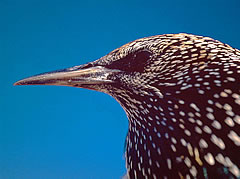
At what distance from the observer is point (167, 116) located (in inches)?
19.6

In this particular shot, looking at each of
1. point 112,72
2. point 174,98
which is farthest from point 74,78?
point 174,98

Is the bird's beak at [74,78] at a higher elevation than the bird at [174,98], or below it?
higher

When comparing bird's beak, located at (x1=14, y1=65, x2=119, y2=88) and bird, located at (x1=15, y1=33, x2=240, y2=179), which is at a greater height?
bird's beak, located at (x1=14, y1=65, x2=119, y2=88)

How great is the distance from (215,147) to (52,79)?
1.65ft

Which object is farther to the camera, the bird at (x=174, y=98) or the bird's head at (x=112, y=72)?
the bird's head at (x=112, y=72)

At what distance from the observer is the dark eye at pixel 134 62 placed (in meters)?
0.60

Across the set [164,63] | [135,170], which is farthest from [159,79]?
[135,170]

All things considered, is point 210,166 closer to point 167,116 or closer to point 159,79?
point 167,116

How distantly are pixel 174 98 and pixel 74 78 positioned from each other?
0.33 meters

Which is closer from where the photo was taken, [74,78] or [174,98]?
[174,98]

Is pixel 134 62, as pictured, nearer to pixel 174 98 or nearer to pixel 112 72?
pixel 112 72

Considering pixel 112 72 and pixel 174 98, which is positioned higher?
pixel 112 72

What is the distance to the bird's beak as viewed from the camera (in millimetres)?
650

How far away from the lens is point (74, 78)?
653 mm
